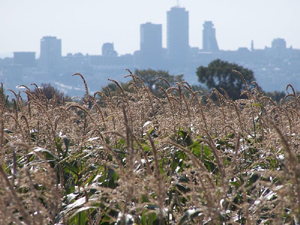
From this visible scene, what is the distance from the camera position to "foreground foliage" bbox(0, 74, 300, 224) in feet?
5.34

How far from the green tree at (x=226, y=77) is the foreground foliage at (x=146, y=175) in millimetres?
60214

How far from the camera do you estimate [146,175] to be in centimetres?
290

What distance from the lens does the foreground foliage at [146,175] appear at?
1627mm

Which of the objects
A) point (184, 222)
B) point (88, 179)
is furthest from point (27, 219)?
point (88, 179)

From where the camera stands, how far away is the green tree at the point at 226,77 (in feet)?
211

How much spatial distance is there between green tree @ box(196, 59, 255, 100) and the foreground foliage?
60214mm

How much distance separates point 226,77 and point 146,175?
6533 cm

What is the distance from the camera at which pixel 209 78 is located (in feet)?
228

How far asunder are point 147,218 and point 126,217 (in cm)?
102

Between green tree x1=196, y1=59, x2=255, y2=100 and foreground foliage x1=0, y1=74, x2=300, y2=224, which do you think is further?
green tree x1=196, y1=59, x2=255, y2=100

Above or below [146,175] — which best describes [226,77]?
below

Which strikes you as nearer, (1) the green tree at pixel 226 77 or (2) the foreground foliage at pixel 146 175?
(2) the foreground foliage at pixel 146 175

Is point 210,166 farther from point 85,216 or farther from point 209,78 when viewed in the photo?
point 209,78

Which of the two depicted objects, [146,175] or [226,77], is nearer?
[146,175]
